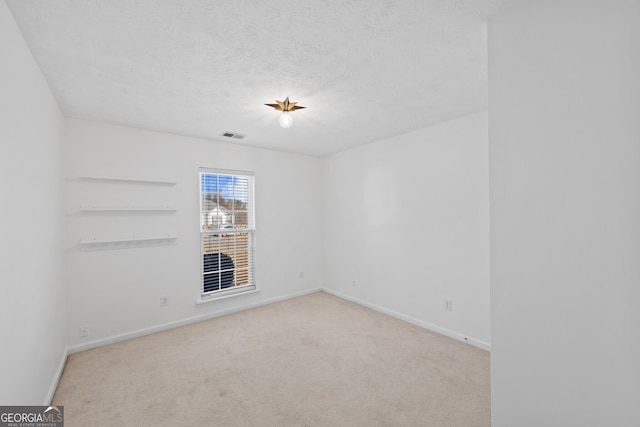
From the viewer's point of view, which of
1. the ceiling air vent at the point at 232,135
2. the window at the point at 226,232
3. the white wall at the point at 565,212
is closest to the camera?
the white wall at the point at 565,212

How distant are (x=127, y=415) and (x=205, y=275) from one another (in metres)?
1.99

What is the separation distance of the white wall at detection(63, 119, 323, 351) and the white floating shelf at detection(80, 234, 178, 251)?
0.19 ft

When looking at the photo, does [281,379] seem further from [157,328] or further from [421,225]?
[421,225]

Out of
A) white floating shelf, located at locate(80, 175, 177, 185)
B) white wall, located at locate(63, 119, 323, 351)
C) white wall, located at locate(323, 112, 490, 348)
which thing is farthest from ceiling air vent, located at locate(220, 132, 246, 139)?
white wall, located at locate(323, 112, 490, 348)

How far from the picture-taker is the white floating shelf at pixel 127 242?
2.96m

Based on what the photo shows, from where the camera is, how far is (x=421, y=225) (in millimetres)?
3467

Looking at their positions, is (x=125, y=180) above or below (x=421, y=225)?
above

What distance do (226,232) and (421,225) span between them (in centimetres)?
278

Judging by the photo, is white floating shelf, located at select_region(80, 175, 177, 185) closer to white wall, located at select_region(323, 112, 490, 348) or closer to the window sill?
the window sill

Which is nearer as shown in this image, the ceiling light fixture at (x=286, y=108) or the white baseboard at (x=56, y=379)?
the white baseboard at (x=56, y=379)

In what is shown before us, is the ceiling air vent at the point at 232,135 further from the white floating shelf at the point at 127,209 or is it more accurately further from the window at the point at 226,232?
the white floating shelf at the point at 127,209
